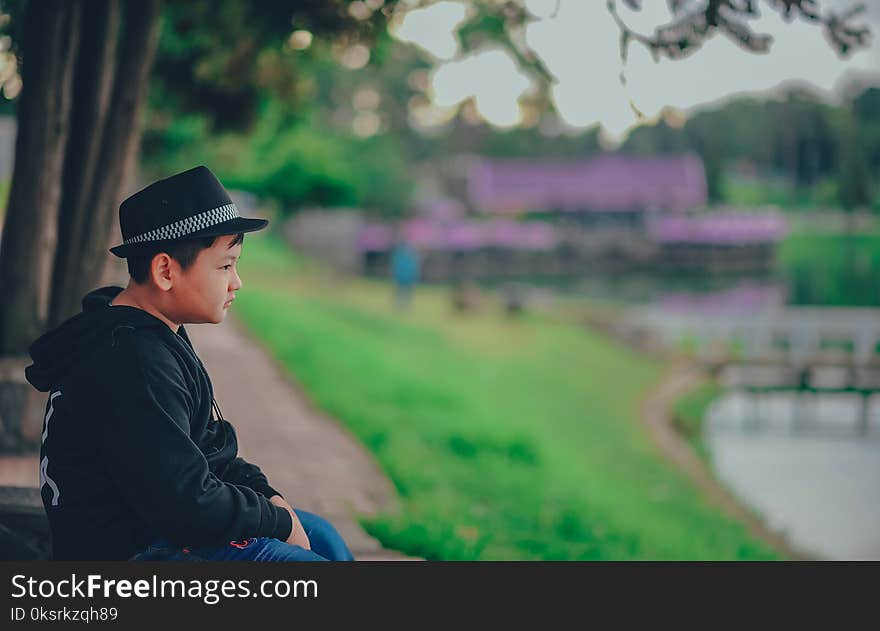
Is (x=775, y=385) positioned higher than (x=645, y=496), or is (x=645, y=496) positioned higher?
(x=775, y=385)

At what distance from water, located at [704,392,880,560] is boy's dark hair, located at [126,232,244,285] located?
26.5 feet

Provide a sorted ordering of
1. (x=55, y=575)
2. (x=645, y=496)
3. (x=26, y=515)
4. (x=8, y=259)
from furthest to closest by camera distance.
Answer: (x=645, y=496) → (x=8, y=259) → (x=26, y=515) → (x=55, y=575)

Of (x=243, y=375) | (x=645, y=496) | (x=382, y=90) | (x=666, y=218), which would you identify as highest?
(x=382, y=90)

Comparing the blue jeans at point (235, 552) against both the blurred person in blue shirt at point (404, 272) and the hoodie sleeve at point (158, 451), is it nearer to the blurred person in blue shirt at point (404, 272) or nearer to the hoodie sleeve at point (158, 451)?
the hoodie sleeve at point (158, 451)

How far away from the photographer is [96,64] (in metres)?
4.89

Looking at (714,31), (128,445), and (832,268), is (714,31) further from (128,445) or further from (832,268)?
(832,268)

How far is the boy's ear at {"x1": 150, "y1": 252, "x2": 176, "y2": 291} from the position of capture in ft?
6.79

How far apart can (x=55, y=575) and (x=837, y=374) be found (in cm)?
1633

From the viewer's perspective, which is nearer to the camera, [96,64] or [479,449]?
[96,64]

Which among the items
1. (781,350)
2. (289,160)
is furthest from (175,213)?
(289,160)

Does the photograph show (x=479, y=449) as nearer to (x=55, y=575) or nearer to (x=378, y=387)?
(x=378, y=387)

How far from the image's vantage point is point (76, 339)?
6.63ft

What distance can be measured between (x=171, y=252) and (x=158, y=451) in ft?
1.33

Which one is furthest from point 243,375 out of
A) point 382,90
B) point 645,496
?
point 382,90
